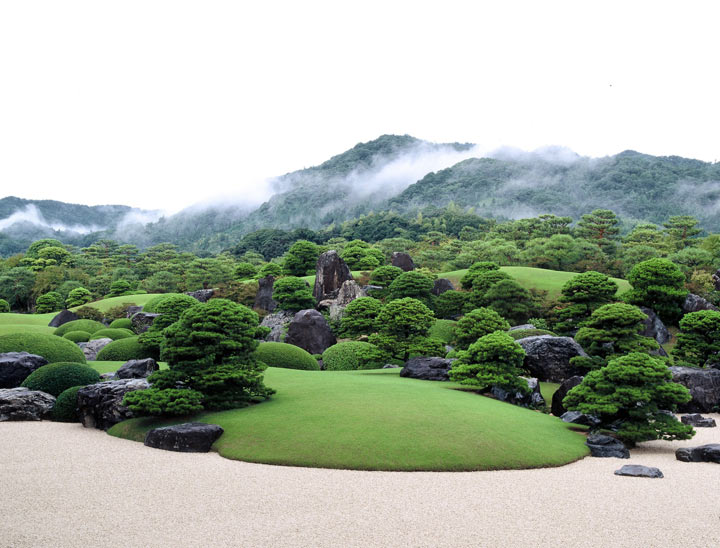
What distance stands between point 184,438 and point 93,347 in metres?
16.1

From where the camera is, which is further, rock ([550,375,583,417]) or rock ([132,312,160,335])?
rock ([132,312,160,335])

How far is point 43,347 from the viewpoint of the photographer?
16.2 m

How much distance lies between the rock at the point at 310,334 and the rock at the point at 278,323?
2256 millimetres

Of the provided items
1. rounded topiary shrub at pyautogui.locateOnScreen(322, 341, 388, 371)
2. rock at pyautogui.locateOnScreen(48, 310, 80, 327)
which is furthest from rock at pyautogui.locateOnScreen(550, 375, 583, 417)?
rock at pyautogui.locateOnScreen(48, 310, 80, 327)

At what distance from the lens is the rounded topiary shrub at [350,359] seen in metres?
21.1

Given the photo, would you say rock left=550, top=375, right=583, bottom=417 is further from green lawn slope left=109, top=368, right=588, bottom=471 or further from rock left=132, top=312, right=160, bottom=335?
rock left=132, top=312, right=160, bottom=335

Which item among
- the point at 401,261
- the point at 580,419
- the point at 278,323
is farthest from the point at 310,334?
the point at 401,261

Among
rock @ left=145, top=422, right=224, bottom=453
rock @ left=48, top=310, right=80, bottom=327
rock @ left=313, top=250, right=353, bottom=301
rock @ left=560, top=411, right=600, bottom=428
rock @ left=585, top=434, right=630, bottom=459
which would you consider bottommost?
rock @ left=48, top=310, right=80, bottom=327

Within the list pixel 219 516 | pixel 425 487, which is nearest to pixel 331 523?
pixel 219 516

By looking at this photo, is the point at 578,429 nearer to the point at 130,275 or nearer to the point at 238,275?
the point at 238,275

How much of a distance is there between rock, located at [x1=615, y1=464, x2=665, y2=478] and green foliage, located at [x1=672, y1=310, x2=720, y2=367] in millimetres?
11952

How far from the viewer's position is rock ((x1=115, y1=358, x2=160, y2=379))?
15547 millimetres

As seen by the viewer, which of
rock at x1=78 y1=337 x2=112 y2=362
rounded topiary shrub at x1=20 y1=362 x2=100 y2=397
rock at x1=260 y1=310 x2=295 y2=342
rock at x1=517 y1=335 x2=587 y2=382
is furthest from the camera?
rock at x1=260 y1=310 x2=295 y2=342

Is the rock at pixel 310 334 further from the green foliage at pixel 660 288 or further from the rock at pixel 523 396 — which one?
the green foliage at pixel 660 288
